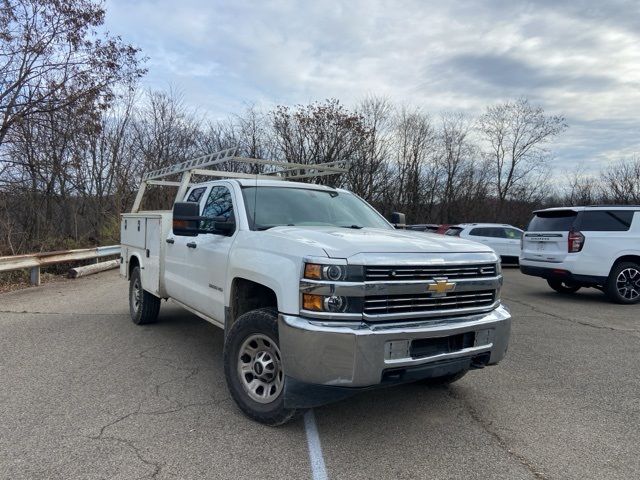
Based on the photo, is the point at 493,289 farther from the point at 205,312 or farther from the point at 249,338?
the point at 205,312

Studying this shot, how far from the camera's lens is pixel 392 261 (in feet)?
11.2

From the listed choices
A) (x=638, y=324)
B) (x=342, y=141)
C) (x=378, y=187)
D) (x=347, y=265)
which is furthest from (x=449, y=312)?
(x=378, y=187)

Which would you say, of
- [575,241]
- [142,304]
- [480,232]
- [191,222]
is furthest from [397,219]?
[480,232]

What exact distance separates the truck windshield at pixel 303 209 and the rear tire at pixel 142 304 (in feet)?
10.1

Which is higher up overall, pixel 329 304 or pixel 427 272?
pixel 427 272

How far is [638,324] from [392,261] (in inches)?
266

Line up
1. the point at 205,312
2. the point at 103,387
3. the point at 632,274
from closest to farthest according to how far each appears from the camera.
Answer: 1. the point at 103,387
2. the point at 205,312
3. the point at 632,274

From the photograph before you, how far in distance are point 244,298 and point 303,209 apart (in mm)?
1186

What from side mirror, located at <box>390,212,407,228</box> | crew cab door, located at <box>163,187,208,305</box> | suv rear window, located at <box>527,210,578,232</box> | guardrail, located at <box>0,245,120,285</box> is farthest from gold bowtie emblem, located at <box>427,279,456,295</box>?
guardrail, located at <box>0,245,120,285</box>

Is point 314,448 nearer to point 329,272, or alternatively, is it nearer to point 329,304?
point 329,304

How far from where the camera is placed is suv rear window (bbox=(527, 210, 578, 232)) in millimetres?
10492

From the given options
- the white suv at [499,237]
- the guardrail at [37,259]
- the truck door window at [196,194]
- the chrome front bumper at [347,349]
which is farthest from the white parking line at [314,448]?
the white suv at [499,237]

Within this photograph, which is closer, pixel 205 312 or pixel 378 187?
pixel 205 312

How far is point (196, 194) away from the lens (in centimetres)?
602
